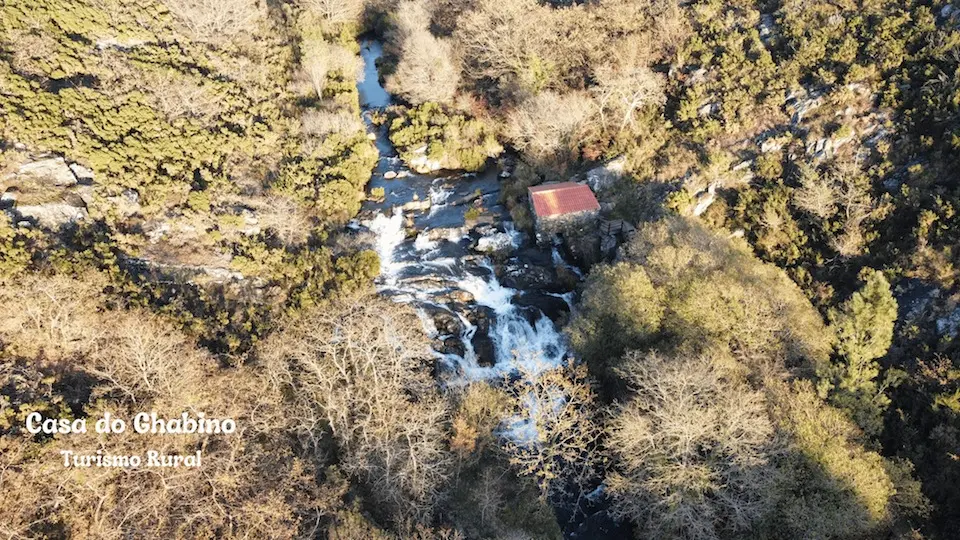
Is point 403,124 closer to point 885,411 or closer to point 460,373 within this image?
point 460,373

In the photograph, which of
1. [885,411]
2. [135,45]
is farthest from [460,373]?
[135,45]

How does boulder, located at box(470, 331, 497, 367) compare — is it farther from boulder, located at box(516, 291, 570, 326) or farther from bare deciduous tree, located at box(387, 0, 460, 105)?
bare deciduous tree, located at box(387, 0, 460, 105)

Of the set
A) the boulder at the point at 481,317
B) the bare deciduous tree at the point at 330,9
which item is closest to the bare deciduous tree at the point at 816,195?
the boulder at the point at 481,317

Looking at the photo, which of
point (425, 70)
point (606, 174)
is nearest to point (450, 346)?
point (606, 174)

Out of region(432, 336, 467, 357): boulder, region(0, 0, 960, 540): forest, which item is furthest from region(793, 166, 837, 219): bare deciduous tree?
region(432, 336, 467, 357): boulder

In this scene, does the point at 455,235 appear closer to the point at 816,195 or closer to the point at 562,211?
the point at 562,211

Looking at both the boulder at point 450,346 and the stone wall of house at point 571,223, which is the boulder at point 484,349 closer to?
the boulder at point 450,346

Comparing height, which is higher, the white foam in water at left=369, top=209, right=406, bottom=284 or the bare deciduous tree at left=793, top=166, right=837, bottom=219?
the white foam in water at left=369, top=209, right=406, bottom=284
